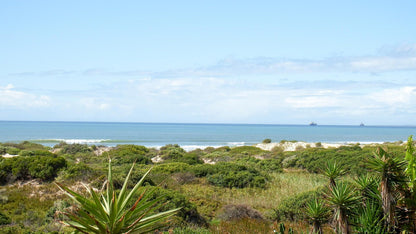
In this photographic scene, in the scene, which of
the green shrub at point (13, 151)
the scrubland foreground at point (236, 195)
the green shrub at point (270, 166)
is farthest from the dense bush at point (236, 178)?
the green shrub at point (13, 151)

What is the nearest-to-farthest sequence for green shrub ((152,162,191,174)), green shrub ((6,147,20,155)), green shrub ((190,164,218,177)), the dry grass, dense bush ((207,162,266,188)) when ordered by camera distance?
the dry grass, dense bush ((207,162,266,188)), green shrub ((190,164,218,177)), green shrub ((152,162,191,174)), green shrub ((6,147,20,155))

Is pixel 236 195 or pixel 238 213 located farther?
pixel 236 195

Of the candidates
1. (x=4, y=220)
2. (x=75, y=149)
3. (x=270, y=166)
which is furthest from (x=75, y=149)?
(x=4, y=220)

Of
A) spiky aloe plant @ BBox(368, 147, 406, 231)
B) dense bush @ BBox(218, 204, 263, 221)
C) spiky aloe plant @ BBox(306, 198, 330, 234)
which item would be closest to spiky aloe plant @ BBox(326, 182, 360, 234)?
spiky aloe plant @ BBox(306, 198, 330, 234)

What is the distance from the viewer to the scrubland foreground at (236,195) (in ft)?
17.8

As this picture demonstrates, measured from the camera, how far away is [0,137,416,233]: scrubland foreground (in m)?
5.41

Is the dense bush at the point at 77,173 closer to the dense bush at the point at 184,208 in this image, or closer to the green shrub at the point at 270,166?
the dense bush at the point at 184,208

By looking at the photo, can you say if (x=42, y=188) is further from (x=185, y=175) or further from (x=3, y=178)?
(x=185, y=175)

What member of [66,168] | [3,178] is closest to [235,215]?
[66,168]

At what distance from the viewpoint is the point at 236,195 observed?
52.9ft

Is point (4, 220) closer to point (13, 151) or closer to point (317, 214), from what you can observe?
point (317, 214)

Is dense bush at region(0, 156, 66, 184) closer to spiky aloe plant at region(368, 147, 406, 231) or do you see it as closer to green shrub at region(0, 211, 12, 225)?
green shrub at region(0, 211, 12, 225)

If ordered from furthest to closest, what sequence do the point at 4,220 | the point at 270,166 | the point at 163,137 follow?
the point at 163,137
the point at 270,166
the point at 4,220

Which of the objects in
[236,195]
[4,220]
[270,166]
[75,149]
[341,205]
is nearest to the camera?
[341,205]
